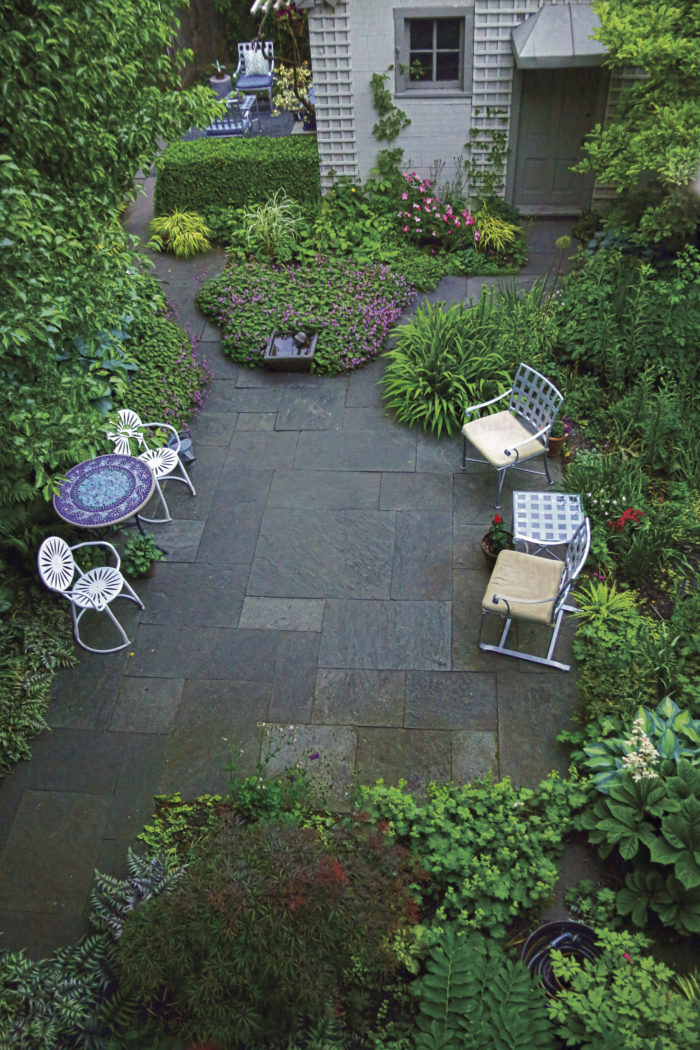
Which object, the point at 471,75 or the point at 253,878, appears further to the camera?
the point at 471,75

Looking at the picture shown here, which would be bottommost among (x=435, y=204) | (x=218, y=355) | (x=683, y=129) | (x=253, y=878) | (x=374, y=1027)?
(x=374, y=1027)

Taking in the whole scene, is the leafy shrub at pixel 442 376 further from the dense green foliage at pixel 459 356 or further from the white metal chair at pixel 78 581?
the white metal chair at pixel 78 581

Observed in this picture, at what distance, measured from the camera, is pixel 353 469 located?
6.68 meters

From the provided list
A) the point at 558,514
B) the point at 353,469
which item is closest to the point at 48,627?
the point at 353,469

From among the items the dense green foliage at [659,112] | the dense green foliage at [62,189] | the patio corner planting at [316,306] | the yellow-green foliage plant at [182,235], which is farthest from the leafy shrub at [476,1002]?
the yellow-green foliage plant at [182,235]

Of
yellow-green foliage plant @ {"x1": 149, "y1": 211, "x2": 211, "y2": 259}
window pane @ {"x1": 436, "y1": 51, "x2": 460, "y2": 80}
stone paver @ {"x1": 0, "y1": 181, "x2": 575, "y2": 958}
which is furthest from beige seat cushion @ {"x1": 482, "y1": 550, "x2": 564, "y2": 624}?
window pane @ {"x1": 436, "y1": 51, "x2": 460, "y2": 80}

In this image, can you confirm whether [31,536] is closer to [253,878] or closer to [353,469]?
[353,469]

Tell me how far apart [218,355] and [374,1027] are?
6.08 m

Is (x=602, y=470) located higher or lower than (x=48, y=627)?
higher

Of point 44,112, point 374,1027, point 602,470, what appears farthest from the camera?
point 602,470

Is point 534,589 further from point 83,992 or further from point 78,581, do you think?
point 83,992

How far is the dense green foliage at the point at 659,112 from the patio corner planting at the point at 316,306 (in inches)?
91.9

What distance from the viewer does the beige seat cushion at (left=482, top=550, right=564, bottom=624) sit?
4.93 meters

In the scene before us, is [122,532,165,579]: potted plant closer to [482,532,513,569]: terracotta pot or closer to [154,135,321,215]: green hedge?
[482,532,513,569]: terracotta pot
